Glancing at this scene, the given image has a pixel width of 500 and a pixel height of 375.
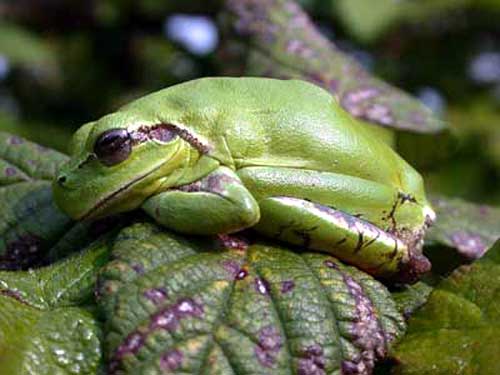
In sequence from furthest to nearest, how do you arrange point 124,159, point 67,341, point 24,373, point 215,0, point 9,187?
point 215,0 → point 9,187 → point 124,159 → point 67,341 → point 24,373

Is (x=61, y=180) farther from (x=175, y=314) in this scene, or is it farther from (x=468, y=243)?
(x=468, y=243)

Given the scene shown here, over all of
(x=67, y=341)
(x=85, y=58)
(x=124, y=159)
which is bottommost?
(x=85, y=58)

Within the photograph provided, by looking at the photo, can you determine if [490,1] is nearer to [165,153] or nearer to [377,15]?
[377,15]

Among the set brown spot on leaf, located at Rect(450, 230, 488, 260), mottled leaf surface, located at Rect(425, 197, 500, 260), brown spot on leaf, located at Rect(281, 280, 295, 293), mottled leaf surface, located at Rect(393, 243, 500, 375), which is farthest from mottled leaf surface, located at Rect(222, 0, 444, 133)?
brown spot on leaf, located at Rect(281, 280, 295, 293)

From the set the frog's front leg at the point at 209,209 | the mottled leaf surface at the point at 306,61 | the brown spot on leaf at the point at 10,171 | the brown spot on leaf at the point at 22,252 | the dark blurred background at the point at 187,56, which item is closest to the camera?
the frog's front leg at the point at 209,209

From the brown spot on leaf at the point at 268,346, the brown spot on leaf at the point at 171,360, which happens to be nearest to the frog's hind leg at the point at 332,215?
the brown spot on leaf at the point at 268,346

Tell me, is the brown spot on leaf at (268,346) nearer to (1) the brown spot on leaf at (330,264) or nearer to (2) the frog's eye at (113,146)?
(1) the brown spot on leaf at (330,264)

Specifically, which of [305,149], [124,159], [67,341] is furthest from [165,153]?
[67,341]
